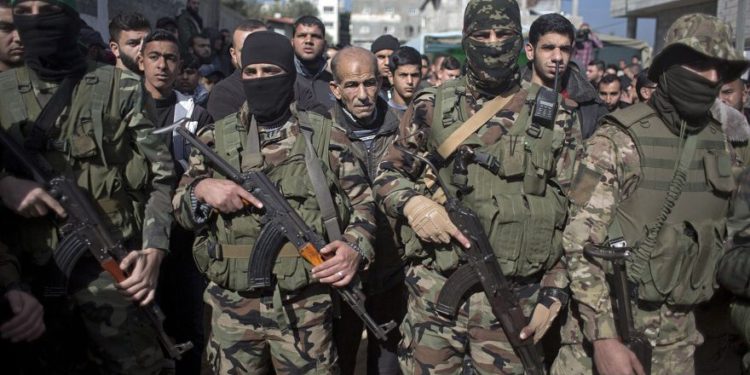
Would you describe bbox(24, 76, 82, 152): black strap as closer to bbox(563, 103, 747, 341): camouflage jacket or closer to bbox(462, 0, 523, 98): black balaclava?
bbox(462, 0, 523, 98): black balaclava

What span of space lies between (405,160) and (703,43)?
4.31 feet

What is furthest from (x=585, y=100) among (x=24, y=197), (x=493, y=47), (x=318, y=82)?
(x=24, y=197)

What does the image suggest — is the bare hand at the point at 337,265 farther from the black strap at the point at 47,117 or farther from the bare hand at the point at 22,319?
the black strap at the point at 47,117

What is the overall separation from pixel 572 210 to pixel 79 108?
2.12m

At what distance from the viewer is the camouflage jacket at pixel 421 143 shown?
286 cm

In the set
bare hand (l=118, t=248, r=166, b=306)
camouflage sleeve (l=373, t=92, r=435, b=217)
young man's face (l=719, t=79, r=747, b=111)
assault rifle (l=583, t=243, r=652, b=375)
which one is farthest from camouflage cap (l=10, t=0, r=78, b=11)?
young man's face (l=719, t=79, r=747, b=111)

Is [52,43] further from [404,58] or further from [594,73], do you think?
[594,73]

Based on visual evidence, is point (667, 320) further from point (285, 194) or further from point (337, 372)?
point (285, 194)

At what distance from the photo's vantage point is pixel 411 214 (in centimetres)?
282

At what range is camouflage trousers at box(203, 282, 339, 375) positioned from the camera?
9.41ft

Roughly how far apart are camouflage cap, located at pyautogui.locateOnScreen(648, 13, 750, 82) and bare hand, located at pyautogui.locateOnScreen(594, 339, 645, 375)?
3.64 ft

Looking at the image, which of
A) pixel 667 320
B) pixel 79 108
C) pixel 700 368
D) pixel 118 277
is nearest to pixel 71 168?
pixel 79 108

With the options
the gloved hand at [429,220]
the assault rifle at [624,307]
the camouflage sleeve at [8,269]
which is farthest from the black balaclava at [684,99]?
the camouflage sleeve at [8,269]

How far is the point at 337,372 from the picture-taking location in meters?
3.01
